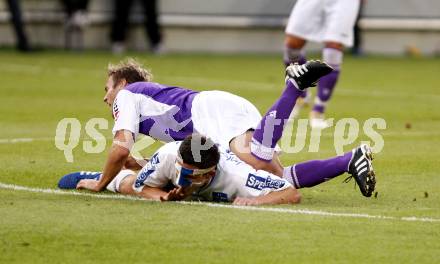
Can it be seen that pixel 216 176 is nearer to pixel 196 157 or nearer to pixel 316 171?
pixel 196 157

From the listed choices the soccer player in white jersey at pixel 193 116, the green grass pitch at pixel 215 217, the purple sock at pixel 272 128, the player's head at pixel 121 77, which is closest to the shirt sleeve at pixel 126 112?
the soccer player in white jersey at pixel 193 116

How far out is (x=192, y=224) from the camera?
7.33 m

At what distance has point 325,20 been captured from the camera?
47.1ft

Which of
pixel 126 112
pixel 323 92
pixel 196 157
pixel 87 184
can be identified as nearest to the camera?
pixel 196 157

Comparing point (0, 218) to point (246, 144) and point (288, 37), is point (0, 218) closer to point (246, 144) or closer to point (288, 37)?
point (246, 144)

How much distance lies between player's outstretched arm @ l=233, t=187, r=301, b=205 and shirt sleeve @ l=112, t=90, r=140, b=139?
0.95 meters

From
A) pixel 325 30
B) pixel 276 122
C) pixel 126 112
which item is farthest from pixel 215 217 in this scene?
pixel 325 30

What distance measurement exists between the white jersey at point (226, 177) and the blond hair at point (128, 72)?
1.11 metres

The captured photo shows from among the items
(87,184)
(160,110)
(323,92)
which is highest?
(160,110)

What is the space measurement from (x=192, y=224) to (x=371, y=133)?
242 inches

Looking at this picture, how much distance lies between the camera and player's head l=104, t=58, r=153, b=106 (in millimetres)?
9094

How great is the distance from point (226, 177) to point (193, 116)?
93 centimetres

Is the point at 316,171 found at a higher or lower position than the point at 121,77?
lower

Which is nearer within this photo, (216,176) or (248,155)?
(216,176)
